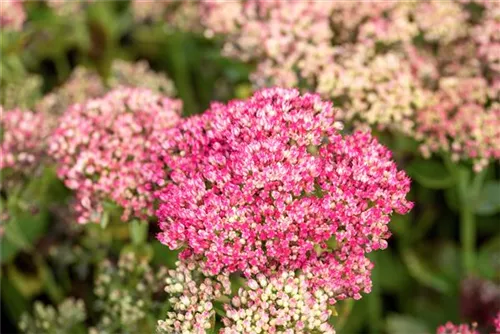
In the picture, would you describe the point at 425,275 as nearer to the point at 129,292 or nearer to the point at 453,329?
the point at 453,329

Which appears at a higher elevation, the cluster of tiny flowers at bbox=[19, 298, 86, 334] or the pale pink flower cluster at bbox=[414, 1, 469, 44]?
the pale pink flower cluster at bbox=[414, 1, 469, 44]

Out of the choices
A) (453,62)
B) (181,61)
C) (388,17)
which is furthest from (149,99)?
(181,61)

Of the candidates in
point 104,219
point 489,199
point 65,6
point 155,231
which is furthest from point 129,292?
point 65,6

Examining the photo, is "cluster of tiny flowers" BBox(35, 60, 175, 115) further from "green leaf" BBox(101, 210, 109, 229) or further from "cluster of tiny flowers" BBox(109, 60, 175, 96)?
"green leaf" BBox(101, 210, 109, 229)

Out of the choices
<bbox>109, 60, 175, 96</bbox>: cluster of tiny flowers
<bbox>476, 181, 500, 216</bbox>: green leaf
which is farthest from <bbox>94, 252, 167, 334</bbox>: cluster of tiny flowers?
<bbox>476, 181, 500, 216</bbox>: green leaf

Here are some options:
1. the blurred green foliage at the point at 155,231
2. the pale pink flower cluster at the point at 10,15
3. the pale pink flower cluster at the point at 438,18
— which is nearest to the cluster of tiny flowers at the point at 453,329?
the blurred green foliage at the point at 155,231

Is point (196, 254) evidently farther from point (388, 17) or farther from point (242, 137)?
point (388, 17)

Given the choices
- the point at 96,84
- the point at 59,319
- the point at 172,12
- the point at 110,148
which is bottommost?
the point at 59,319
